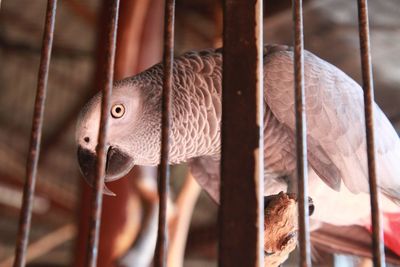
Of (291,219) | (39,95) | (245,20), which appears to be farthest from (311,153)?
(39,95)

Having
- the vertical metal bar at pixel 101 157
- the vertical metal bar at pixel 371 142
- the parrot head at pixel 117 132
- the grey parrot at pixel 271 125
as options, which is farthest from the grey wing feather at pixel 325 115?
the vertical metal bar at pixel 101 157

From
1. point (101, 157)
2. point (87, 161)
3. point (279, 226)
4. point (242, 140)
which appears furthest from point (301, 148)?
point (87, 161)

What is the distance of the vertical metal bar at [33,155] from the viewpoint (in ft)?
1.95

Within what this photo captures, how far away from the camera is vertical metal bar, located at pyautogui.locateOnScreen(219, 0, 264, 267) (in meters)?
0.60

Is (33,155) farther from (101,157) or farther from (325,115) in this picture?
(325,115)

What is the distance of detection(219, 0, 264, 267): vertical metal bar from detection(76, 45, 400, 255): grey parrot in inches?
23.7

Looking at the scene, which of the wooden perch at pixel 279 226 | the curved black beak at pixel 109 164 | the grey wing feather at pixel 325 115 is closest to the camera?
the wooden perch at pixel 279 226

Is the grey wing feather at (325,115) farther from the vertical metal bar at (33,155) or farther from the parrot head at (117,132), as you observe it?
the vertical metal bar at (33,155)

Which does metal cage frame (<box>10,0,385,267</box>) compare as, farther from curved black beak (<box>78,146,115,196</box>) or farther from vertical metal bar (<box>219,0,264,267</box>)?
curved black beak (<box>78,146,115,196</box>)

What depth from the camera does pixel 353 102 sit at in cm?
141

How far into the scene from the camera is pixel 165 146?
0.64 meters

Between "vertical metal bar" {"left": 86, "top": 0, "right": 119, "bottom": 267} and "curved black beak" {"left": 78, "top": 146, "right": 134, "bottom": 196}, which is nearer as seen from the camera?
"vertical metal bar" {"left": 86, "top": 0, "right": 119, "bottom": 267}

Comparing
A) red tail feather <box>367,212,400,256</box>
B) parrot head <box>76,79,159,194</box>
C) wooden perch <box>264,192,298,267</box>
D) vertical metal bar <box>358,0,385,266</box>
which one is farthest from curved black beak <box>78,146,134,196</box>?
red tail feather <box>367,212,400,256</box>

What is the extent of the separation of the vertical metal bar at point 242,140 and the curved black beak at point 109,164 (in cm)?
58
